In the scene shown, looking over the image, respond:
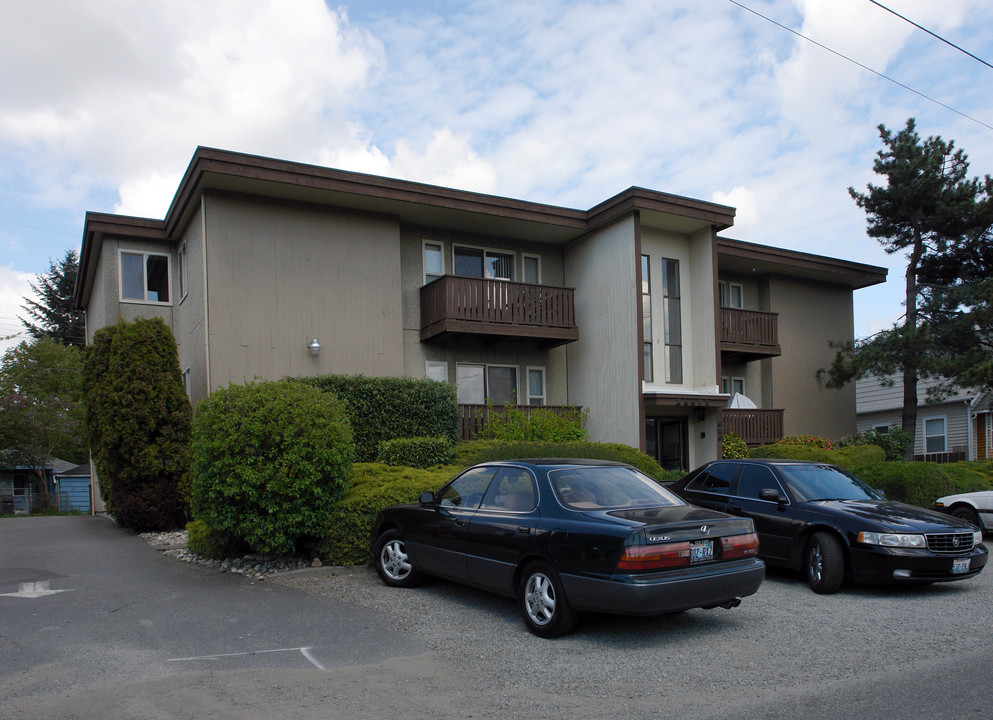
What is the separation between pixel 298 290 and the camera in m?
16.3

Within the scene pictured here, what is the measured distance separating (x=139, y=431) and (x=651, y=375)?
1115 centimetres

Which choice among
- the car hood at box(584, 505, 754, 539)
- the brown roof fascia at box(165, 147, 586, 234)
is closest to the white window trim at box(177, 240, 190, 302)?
the brown roof fascia at box(165, 147, 586, 234)

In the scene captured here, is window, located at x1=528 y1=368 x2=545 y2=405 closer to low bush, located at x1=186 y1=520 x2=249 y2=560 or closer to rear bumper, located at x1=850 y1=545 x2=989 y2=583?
low bush, located at x1=186 y1=520 x2=249 y2=560

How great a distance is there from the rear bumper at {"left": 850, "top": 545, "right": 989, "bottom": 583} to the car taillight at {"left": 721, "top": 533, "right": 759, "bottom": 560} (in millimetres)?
2274

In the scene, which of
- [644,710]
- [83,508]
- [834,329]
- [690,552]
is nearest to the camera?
[644,710]

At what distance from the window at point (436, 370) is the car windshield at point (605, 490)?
A: 1057 cm

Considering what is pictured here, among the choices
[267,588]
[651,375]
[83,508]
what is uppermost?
[651,375]

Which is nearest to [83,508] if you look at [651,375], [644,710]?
[651,375]

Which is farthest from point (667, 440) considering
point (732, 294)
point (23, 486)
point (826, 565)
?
point (23, 486)

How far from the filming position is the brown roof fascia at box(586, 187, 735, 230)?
58.1 ft

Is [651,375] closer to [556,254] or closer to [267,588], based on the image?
[556,254]

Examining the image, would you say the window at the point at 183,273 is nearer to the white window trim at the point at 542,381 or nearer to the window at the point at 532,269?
the window at the point at 532,269

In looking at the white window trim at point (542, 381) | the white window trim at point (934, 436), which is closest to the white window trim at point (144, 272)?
the white window trim at point (542, 381)

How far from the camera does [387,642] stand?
6750 millimetres
